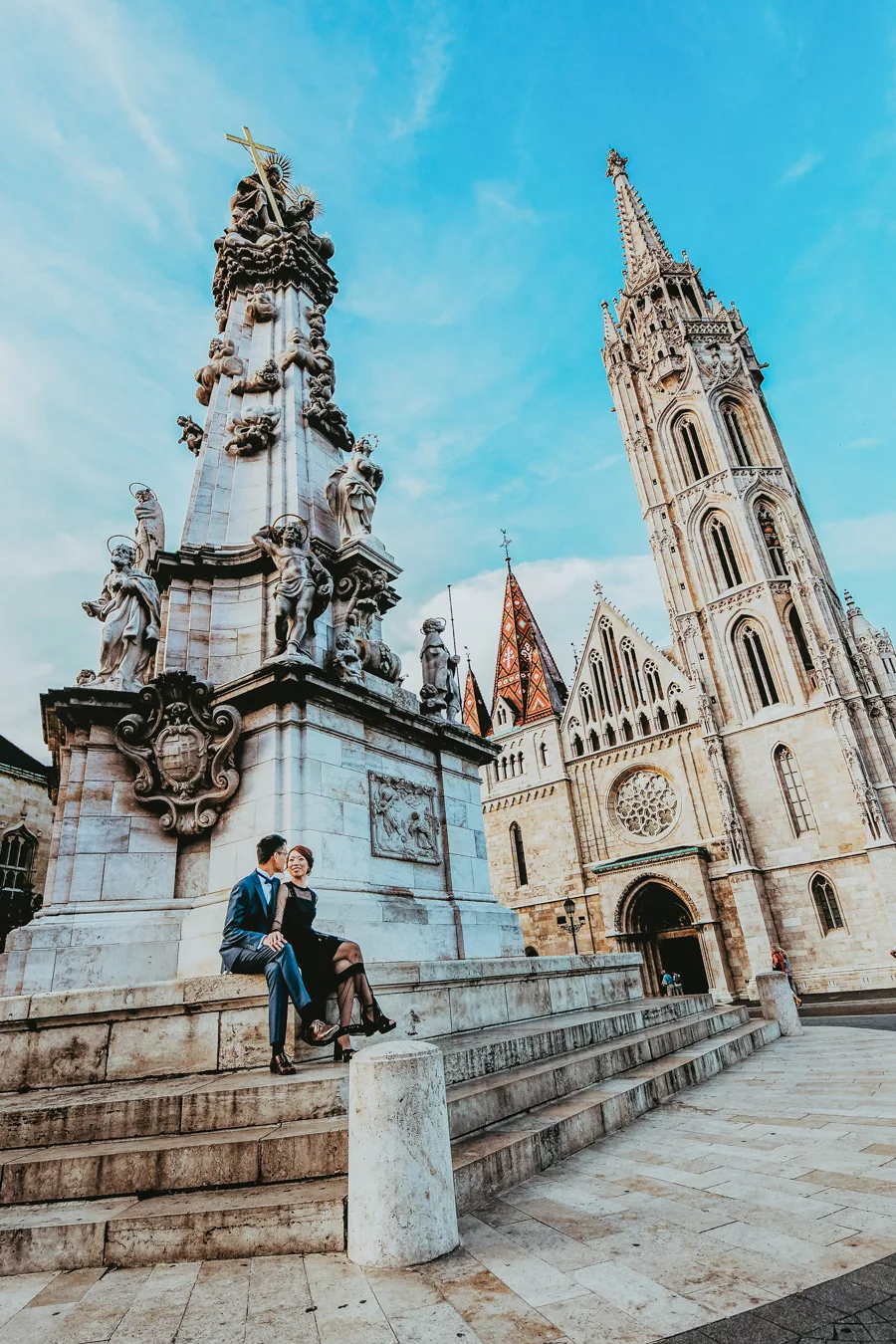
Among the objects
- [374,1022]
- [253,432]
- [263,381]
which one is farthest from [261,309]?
[374,1022]

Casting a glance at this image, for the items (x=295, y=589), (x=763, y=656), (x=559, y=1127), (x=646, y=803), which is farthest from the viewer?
(x=646, y=803)

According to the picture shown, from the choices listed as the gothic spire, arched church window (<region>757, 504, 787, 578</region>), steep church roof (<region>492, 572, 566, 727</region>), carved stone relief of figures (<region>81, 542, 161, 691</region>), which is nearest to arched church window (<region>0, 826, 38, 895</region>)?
carved stone relief of figures (<region>81, 542, 161, 691</region>)

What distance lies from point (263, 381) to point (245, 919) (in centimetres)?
811

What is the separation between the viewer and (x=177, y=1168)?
120 inches

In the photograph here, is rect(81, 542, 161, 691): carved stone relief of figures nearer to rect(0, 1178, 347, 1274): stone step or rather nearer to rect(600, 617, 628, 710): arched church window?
rect(0, 1178, 347, 1274): stone step

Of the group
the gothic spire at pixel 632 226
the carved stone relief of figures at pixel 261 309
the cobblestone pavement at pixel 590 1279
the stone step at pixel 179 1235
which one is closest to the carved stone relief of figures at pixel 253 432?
the carved stone relief of figures at pixel 261 309

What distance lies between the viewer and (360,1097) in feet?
9.03

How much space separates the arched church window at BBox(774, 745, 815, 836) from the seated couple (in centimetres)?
2914

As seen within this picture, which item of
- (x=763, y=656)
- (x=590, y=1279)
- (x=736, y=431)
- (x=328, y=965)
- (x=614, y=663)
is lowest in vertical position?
(x=590, y=1279)

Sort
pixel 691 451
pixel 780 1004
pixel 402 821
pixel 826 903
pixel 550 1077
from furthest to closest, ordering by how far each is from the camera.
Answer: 1. pixel 691 451
2. pixel 826 903
3. pixel 780 1004
4. pixel 402 821
5. pixel 550 1077

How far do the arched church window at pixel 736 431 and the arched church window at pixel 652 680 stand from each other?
41.5 feet

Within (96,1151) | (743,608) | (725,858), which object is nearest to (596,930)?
(725,858)

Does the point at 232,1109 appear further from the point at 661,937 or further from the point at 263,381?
the point at 661,937

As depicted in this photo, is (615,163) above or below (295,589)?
above
